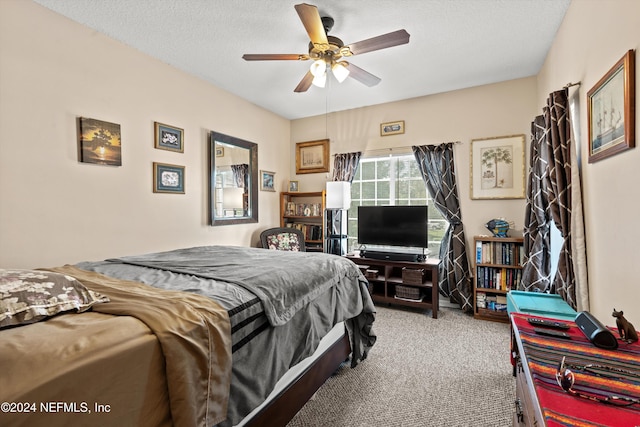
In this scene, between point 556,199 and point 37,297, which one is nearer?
point 37,297

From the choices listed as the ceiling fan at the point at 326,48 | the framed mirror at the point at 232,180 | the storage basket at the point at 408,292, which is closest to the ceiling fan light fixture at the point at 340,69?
the ceiling fan at the point at 326,48

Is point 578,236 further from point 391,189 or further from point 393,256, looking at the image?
point 391,189

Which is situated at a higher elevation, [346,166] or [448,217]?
[346,166]

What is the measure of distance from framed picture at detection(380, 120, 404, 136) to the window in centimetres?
34

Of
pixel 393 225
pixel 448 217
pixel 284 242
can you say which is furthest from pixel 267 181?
pixel 448 217

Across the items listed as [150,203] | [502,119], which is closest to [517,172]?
[502,119]

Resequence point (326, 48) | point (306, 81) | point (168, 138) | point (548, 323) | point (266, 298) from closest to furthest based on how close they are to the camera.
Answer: point (548, 323) → point (266, 298) → point (326, 48) → point (306, 81) → point (168, 138)

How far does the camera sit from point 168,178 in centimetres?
304

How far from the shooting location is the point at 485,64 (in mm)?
3049

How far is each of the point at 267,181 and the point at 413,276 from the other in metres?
2.43

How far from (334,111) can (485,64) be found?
2083mm

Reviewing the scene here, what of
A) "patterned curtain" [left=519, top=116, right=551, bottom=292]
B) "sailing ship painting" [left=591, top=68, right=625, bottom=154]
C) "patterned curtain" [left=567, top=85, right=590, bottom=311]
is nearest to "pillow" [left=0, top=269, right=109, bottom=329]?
"sailing ship painting" [left=591, top=68, right=625, bottom=154]

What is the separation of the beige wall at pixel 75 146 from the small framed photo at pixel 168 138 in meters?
0.06

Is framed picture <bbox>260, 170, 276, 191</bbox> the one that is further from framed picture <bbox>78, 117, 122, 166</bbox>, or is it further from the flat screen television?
framed picture <bbox>78, 117, 122, 166</bbox>
